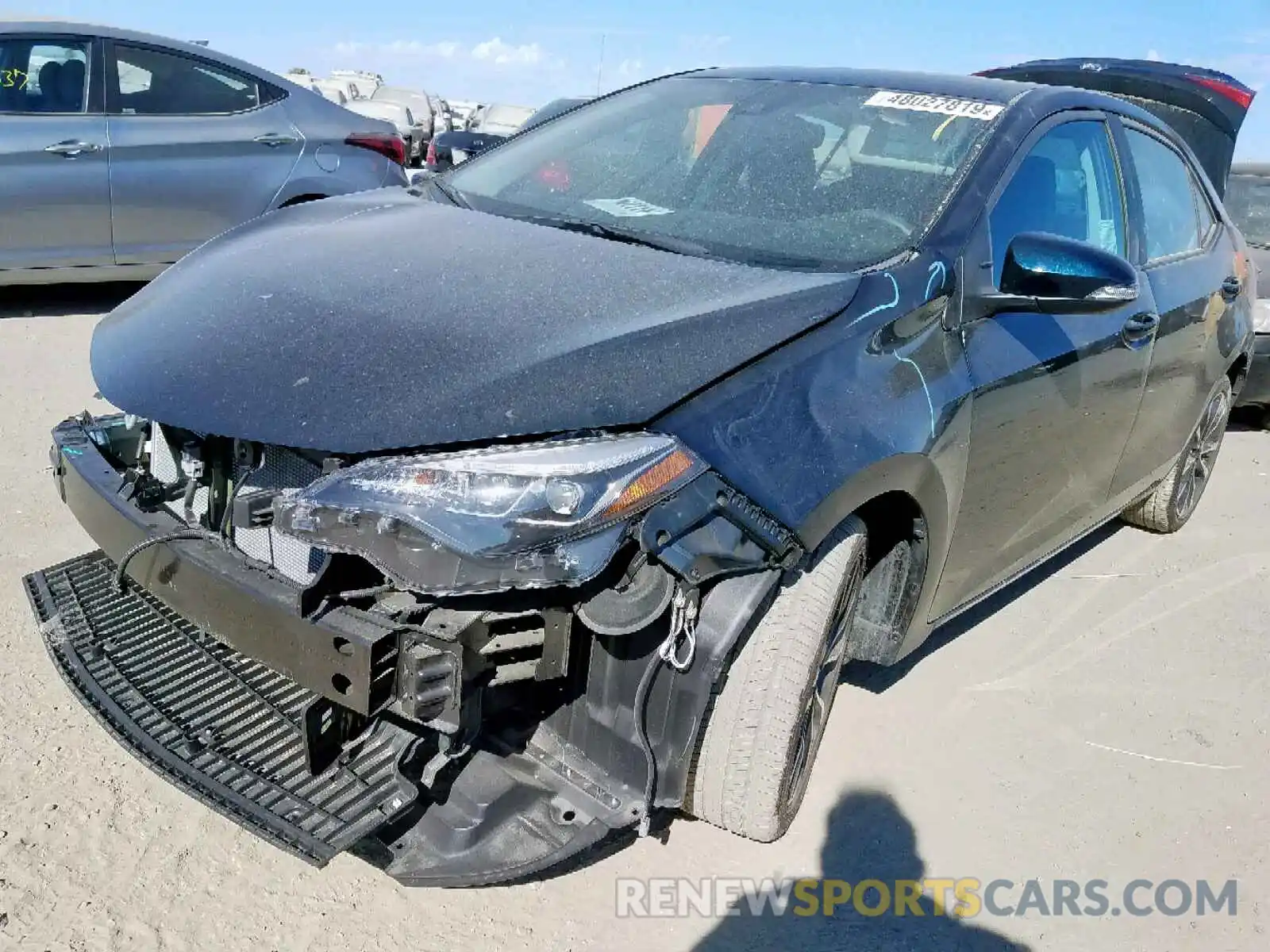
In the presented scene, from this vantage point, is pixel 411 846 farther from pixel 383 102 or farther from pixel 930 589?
pixel 383 102

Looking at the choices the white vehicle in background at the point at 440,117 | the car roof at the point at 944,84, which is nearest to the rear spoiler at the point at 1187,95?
the car roof at the point at 944,84

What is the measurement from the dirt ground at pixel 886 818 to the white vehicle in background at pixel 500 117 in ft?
50.5

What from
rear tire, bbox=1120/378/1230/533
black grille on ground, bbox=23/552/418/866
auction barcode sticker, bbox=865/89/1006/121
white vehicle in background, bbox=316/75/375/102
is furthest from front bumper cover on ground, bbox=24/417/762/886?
white vehicle in background, bbox=316/75/375/102

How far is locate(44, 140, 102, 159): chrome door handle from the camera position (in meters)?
5.66

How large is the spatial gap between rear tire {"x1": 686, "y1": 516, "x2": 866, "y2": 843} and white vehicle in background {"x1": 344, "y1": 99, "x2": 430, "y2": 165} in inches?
512

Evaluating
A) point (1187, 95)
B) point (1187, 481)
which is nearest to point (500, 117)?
point (1187, 95)

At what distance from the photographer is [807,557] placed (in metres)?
2.13

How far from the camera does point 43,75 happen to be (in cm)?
577

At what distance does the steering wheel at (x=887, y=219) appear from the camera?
8.27ft

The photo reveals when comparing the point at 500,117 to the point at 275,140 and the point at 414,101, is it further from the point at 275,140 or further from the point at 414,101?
the point at 275,140

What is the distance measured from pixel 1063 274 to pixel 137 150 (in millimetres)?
5156

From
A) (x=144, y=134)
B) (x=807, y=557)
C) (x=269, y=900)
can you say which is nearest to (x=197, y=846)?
(x=269, y=900)

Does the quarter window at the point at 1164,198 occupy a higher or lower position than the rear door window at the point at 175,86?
higher

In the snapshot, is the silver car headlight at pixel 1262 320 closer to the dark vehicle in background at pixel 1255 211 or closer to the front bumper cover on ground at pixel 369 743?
the dark vehicle in background at pixel 1255 211
